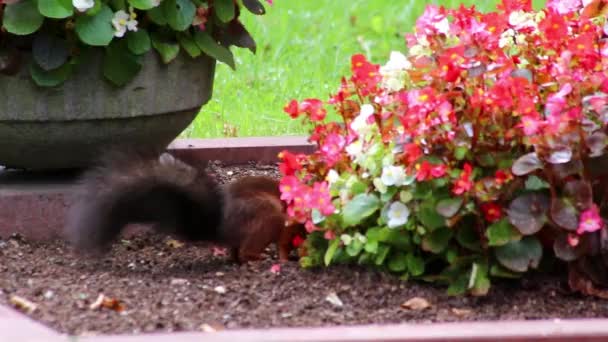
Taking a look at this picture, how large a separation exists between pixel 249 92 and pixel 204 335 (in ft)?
13.8

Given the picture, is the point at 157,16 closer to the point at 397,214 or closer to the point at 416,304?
the point at 397,214

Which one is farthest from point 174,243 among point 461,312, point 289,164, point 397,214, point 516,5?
point 516,5

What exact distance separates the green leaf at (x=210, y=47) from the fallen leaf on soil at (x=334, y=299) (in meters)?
1.22

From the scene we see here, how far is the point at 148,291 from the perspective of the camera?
347 centimetres

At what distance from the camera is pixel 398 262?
3.49 meters

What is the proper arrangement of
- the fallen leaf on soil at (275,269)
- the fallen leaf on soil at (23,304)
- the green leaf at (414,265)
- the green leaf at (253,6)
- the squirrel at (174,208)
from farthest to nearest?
1. the green leaf at (253,6)
2. the fallen leaf on soil at (275,269)
3. the squirrel at (174,208)
4. the green leaf at (414,265)
5. the fallen leaf on soil at (23,304)

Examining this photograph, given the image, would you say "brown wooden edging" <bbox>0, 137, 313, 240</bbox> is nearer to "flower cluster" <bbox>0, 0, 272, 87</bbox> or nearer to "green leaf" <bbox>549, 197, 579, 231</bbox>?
"flower cluster" <bbox>0, 0, 272, 87</bbox>

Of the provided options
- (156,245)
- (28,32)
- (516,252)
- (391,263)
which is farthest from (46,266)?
(516,252)

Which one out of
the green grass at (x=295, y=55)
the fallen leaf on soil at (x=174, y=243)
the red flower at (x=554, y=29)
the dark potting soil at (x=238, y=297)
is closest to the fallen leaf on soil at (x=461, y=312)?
the dark potting soil at (x=238, y=297)

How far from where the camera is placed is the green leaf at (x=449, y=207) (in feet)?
10.5

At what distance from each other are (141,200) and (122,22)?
0.70 m

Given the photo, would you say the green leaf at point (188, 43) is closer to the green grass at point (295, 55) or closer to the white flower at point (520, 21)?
the white flower at point (520, 21)

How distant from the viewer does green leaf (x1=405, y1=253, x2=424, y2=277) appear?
11.3 ft

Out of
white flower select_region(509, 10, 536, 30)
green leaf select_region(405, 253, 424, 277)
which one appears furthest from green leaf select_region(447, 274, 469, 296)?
white flower select_region(509, 10, 536, 30)
